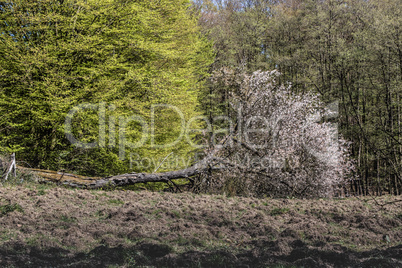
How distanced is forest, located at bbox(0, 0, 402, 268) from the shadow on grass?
0.02 metres

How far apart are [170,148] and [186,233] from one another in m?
9.54

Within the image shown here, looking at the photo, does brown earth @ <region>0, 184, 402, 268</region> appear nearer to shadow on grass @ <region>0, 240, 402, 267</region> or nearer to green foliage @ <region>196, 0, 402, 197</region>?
shadow on grass @ <region>0, 240, 402, 267</region>

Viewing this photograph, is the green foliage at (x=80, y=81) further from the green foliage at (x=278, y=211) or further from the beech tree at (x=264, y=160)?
the green foliage at (x=278, y=211)

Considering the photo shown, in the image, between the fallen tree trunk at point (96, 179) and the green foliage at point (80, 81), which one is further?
the green foliage at point (80, 81)

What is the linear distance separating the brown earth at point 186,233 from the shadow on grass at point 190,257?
11mm

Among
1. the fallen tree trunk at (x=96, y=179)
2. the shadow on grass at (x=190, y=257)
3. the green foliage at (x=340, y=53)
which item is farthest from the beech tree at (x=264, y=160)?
the shadow on grass at (x=190, y=257)

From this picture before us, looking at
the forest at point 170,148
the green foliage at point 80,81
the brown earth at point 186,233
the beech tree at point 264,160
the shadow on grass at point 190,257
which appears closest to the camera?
the shadow on grass at point 190,257

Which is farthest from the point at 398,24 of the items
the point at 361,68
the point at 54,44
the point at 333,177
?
the point at 54,44

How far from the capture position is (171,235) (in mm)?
4656

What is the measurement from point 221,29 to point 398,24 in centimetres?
1372

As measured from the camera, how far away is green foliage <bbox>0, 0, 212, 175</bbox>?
1071 centimetres

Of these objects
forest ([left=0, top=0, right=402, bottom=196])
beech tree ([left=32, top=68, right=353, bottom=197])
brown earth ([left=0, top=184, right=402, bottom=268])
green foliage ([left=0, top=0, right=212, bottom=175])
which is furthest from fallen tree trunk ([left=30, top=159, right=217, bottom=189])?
brown earth ([left=0, top=184, right=402, bottom=268])

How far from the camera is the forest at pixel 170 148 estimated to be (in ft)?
14.1

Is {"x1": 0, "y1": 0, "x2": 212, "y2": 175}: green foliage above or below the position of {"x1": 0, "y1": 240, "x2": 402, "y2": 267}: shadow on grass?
above
